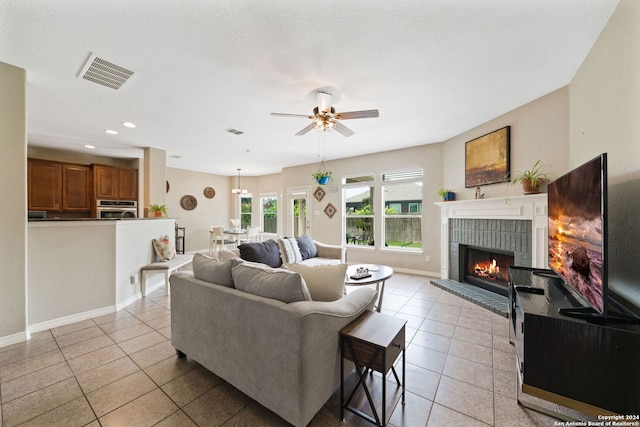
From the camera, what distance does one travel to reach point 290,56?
Result: 6.90ft

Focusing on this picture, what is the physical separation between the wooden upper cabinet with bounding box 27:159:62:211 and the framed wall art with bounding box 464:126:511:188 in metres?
7.90

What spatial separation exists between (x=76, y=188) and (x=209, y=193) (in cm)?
345

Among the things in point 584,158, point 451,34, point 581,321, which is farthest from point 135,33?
point 584,158

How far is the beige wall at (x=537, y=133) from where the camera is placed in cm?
276

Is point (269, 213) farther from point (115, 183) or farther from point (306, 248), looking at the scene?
point (306, 248)

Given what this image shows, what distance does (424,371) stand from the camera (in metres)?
1.98

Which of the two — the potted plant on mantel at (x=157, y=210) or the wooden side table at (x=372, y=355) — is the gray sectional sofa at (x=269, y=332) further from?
the potted plant on mantel at (x=157, y=210)

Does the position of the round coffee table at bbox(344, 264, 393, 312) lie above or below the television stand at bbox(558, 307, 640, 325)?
below

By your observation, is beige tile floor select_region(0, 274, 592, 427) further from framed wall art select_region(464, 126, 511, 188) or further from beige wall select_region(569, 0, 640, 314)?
framed wall art select_region(464, 126, 511, 188)

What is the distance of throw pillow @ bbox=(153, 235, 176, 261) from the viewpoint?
4.02 m

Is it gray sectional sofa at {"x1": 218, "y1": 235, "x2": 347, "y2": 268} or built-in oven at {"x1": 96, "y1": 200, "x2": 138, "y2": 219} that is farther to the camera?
built-in oven at {"x1": 96, "y1": 200, "x2": 138, "y2": 219}

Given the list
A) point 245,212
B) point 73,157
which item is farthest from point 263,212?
point 73,157

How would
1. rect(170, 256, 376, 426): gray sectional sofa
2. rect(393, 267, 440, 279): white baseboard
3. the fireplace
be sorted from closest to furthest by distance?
rect(170, 256, 376, 426): gray sectional sofa
the fireplace
rect(393, 267, 440, 279): white baseboard

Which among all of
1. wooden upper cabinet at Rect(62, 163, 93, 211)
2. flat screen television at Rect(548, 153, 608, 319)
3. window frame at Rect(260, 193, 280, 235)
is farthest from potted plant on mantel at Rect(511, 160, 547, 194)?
wooden upper cabinet at Rect(62, 163, 93, 211)
